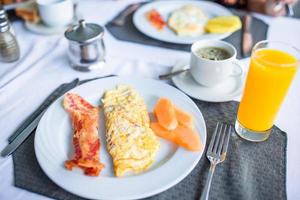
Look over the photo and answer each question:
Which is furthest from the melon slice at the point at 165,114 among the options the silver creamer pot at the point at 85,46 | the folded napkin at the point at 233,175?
the silver creamer pot at the point at 85,46

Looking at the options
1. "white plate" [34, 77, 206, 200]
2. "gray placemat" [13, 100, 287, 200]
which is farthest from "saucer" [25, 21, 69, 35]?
"gray placemat" [13, 100, 287, 200]

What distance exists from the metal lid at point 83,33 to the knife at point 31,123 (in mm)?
143

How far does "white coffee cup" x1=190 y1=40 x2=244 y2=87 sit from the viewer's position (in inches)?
35.9

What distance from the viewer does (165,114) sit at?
0.82 m

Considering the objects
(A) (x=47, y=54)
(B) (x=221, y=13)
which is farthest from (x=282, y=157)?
(A) (x=47, y=54)

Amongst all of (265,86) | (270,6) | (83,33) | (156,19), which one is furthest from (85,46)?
(270,6)

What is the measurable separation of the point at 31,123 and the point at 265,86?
2.11ft

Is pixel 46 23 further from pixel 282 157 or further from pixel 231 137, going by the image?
pixel 282 157

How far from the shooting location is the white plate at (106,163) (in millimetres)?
643

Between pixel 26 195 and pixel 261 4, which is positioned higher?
pixel 261 4

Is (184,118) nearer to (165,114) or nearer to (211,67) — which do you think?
(165,114)

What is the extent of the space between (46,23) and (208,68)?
2.52 feet

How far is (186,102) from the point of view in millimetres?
870

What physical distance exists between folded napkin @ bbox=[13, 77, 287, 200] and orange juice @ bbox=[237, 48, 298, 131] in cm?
6
